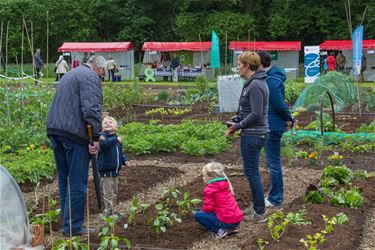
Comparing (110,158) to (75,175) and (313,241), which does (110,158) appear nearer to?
(75,175)

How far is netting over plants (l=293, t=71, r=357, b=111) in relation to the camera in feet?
46.5

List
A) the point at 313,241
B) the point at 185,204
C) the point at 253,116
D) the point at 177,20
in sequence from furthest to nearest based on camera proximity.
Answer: the point at 177,20 → the point at 185,204 → the point at 253,116 → the point at 313,241

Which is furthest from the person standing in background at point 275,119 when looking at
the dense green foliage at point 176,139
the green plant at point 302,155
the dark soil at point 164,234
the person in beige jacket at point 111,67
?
the person in beige jacket at point 111,67

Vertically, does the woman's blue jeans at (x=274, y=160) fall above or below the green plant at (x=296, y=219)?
above

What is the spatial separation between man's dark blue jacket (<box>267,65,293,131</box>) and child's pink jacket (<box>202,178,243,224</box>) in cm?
119

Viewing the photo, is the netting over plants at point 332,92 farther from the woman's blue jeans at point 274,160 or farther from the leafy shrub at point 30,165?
the woman's blue jeans at point 274,160

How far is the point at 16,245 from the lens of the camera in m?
5.99

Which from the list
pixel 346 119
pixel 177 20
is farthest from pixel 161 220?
pixel 177 20

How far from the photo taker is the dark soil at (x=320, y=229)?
591cm

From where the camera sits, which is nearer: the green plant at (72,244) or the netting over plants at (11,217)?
the green plant at (72,244)

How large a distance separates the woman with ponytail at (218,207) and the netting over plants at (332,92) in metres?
7.78

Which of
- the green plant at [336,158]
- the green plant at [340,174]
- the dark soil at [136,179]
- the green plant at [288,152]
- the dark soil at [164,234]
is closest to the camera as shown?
the dark soil at [164,234]

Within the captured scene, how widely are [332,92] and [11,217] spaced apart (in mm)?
9952

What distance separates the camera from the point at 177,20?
4356cm
